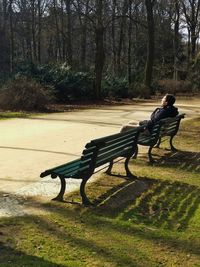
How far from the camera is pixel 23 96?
2111 cm

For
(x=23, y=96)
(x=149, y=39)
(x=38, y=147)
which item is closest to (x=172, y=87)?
(x=149, y=39)

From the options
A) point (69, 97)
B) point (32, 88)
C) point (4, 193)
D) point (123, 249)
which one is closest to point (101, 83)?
point (69, 97)

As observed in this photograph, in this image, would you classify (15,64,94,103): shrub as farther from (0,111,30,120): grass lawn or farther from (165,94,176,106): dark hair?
(165,94,176,106): dark hair

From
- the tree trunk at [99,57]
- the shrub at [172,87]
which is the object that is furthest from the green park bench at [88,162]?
the shrub at [172,87]

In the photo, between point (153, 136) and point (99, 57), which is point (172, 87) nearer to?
point (99, 57)

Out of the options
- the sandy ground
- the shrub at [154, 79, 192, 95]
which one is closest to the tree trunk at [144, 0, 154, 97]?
the shrub at [154, 79, 192, 95]

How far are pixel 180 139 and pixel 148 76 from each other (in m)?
23.3

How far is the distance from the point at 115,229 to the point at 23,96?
1599 centimetres

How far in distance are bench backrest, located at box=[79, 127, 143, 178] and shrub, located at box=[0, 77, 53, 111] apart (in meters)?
12.7

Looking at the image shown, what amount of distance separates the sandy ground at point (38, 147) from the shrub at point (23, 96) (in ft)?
5.11

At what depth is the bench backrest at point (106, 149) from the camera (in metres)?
6.88

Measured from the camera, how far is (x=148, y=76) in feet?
120

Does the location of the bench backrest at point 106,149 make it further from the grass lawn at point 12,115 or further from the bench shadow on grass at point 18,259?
the grass lawn at point 12,115

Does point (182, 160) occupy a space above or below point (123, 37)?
below
